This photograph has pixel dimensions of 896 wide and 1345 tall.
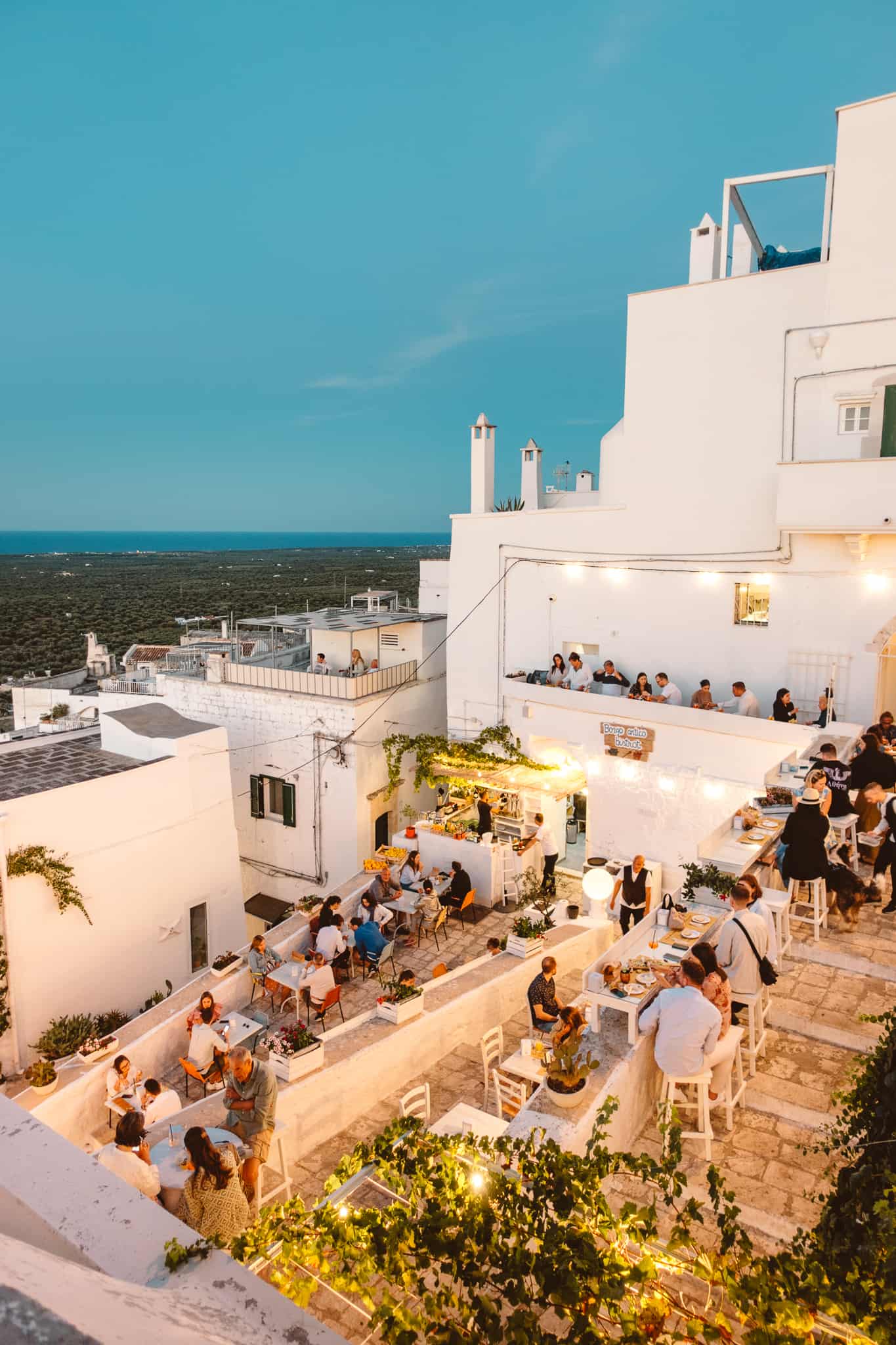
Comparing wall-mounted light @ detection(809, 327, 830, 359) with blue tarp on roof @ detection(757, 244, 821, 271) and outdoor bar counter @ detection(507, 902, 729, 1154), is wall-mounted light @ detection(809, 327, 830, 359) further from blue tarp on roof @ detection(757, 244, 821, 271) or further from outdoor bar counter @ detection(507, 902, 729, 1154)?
outdoor bar counter @ detection(507, 902, 729, 1154)

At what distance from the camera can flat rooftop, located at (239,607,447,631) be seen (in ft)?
72.7

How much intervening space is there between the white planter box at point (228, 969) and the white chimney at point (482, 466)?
40.6ft

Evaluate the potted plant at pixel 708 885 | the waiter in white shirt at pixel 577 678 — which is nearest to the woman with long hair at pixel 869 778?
the potted plant at pixel 708 885

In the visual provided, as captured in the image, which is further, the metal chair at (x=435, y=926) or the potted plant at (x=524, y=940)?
the metal chair at (x=435, y=926)

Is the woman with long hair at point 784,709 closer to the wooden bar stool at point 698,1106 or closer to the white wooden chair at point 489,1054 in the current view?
the white wooden chair at point 489,1054

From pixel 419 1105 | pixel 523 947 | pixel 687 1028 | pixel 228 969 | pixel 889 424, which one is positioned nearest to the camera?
pixel 687 1028

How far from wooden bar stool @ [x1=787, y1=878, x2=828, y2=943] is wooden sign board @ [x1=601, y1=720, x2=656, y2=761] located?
7295mm

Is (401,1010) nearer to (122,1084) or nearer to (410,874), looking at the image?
(122,1084)

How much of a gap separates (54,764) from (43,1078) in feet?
21.2

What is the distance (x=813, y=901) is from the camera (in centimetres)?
840

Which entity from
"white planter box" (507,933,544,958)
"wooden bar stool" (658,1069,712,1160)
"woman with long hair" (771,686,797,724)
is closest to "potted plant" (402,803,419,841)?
"white planter box" (507,933,544,958)

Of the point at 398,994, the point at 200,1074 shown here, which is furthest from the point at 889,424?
the point at 200,1074

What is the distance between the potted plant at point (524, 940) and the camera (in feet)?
36.9

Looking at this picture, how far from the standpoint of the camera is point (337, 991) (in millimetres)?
10664
